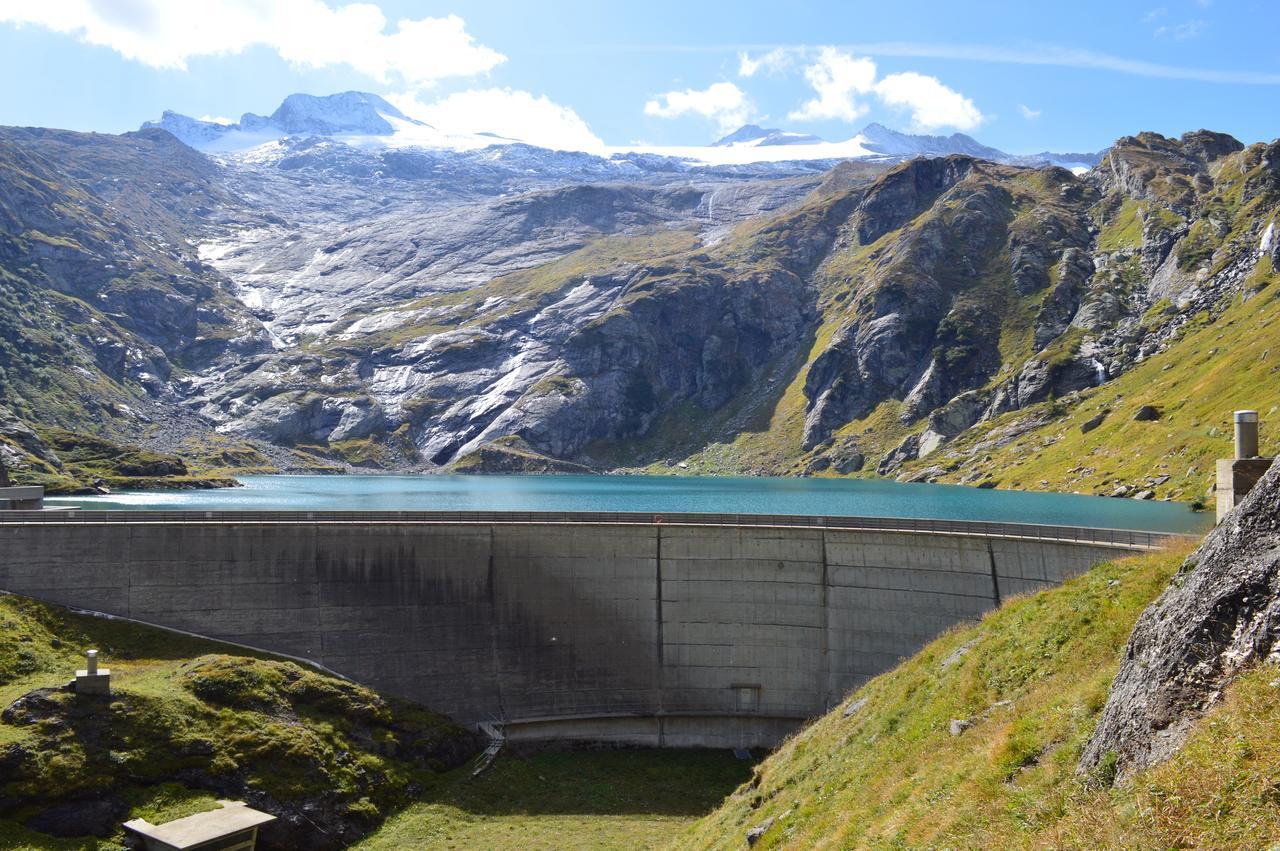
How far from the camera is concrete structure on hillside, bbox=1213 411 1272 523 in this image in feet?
94.2

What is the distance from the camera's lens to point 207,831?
31.4m

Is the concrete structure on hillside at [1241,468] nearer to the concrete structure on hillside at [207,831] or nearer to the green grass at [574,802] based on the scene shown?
the green grass at [574,802]

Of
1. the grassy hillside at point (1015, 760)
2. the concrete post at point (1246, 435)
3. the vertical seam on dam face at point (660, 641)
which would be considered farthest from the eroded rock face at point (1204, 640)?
the vertical seam on dam face at point (660, 641)

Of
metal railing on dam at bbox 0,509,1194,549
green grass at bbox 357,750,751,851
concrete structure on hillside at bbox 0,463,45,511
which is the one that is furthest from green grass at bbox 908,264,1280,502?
concrete structure on hillside at bbox 0,463,45,511

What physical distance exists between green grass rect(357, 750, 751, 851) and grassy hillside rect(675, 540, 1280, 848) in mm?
6915

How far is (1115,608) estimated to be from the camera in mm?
23688

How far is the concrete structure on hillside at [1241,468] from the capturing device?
2872 centimetres

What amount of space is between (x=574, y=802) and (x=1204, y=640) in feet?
108

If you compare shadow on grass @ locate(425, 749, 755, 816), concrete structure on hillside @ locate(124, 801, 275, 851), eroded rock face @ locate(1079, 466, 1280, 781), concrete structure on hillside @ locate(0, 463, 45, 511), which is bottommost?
shadow on grass @ locate(425, 749, 755, 816)

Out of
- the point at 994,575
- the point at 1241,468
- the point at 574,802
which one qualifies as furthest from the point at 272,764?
the point at 1241,468

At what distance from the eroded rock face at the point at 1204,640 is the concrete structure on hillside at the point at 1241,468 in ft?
56.6

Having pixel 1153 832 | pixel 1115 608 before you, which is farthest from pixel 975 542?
pixel 1153 832

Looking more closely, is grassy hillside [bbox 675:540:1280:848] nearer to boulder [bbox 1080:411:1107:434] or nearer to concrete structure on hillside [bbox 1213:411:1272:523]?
concrete structure on hillside [bbox 1213:411:1272:523]

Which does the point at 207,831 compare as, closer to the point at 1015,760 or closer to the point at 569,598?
the point at 569,598
